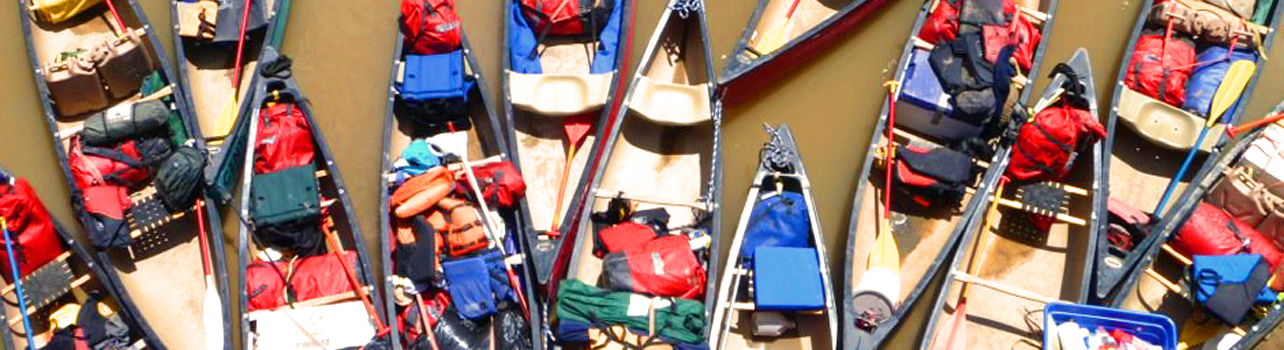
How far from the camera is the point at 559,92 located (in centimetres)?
1438

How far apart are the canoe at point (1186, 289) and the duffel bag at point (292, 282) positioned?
Answer: 872 cm

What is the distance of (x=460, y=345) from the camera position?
13.2 m

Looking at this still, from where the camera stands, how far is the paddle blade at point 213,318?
13320mm

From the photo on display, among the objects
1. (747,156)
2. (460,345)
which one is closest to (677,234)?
(747,156)

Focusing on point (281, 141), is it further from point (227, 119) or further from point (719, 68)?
point (719, 68)

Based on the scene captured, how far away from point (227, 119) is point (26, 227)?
8.19ft

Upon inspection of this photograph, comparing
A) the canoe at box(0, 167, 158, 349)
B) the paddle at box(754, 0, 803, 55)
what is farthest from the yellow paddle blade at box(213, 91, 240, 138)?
the paddle at box(754, 0, 803, 55)

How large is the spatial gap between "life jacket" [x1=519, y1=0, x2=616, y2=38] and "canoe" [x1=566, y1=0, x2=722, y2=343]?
788 millimetres

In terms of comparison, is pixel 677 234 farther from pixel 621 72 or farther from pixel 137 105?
pixel 137 105

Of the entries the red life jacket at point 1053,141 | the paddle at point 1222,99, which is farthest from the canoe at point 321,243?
the paddle at point 1222,99

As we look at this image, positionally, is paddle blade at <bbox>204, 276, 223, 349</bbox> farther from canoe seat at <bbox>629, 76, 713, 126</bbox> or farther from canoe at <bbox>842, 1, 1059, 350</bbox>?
canoe at <bbox>842, 1, 1059, 350</bbox>

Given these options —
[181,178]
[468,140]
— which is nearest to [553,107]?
[468,140]

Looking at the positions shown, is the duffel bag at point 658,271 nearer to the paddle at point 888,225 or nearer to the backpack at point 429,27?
the paddle at point 888,225

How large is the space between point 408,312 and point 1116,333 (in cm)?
778
